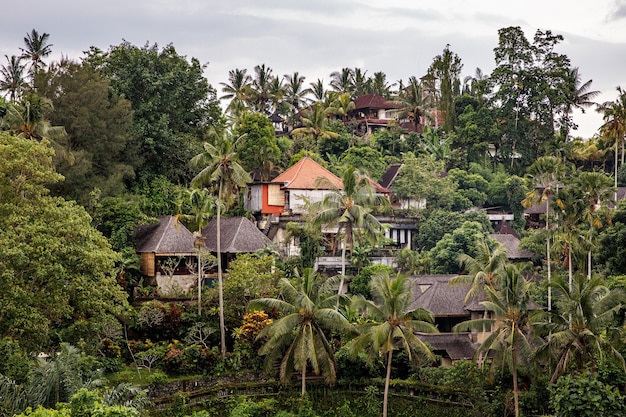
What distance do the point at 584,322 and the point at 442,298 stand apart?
11049 mm

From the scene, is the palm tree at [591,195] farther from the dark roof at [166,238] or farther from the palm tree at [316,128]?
the palm tree at [316,128]

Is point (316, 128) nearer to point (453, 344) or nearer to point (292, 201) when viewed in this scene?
point (292, 201)

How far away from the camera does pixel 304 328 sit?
34438 mm

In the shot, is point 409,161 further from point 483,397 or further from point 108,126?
point 483,397

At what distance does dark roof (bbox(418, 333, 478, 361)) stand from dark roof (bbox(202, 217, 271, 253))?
9.53 m

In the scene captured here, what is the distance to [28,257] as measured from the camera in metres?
29.9

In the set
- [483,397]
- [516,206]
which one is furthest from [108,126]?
[516,206]

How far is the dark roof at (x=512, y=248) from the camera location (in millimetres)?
52469

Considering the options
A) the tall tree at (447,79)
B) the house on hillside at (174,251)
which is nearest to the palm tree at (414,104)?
the tall tree at (447,79)

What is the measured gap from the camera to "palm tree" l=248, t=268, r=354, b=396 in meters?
34.2

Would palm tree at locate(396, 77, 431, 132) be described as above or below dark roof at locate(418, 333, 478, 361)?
above

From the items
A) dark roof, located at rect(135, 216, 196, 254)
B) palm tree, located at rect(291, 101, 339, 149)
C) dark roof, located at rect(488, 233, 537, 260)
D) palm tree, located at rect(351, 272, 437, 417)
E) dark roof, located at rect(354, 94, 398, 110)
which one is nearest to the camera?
palm tree, located at rect(351, 272, 437, 417)

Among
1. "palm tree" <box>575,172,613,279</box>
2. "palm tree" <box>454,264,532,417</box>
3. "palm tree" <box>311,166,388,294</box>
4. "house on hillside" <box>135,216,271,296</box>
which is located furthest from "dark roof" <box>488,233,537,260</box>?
"palm tree" <box>454,264,532,417</box>

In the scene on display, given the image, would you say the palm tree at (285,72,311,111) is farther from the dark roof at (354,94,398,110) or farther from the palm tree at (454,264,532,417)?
the palm tree at (454,264,532,417)
